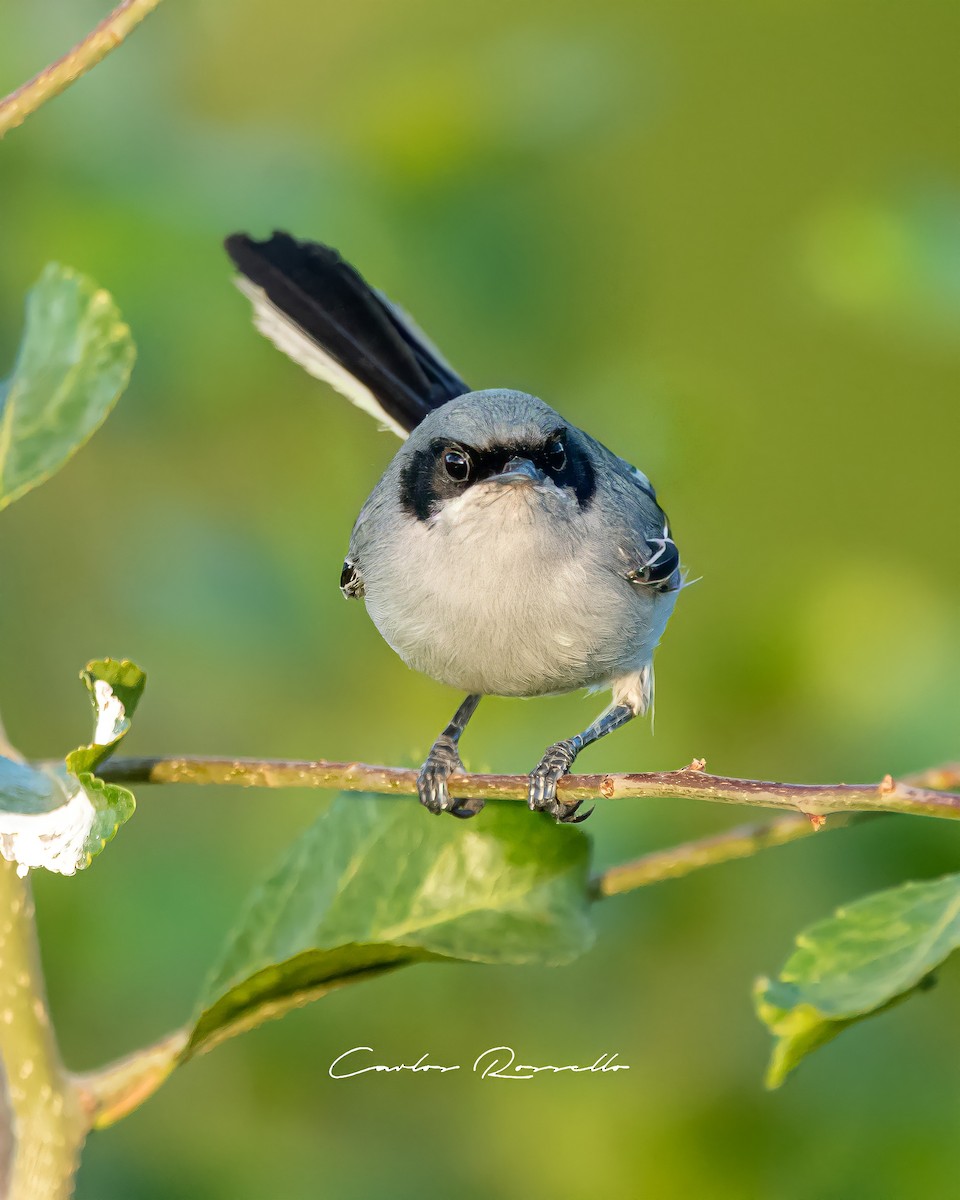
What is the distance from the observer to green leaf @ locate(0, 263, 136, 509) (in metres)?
1.52

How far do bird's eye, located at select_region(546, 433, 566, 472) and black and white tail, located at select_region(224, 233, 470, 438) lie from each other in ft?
1.26

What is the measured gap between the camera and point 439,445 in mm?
Answer: 2447

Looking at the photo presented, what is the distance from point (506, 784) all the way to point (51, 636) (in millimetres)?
2391

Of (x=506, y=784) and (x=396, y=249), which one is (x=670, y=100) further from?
(x=506, y=784)

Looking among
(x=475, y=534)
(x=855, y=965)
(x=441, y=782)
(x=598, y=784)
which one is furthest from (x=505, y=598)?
(x=855, y=965)

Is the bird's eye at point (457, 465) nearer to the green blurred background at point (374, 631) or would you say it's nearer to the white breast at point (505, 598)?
the white breast at point (505, 598)

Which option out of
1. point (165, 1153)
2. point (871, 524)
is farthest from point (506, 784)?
point (871, 524)

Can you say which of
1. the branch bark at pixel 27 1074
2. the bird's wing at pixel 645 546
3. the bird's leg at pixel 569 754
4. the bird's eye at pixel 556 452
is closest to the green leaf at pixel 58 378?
the branch bark at pixel 27 1074

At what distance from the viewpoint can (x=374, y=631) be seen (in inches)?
130

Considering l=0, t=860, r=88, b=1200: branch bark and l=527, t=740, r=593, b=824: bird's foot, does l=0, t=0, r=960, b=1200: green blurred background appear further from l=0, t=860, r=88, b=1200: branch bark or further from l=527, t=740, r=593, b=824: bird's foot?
l=0, t=860, r=88, b=1200: branch bark

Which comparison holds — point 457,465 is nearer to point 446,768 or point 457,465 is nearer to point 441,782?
point 446,768

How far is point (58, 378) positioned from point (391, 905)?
2.34 feet

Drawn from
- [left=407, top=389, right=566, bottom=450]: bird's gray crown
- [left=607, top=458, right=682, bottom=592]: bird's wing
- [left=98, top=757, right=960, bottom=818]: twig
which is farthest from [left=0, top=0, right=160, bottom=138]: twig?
[left=607, top=458, right=682, bottom=592]: bird's wing

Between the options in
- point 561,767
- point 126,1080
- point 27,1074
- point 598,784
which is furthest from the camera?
point 561,767
